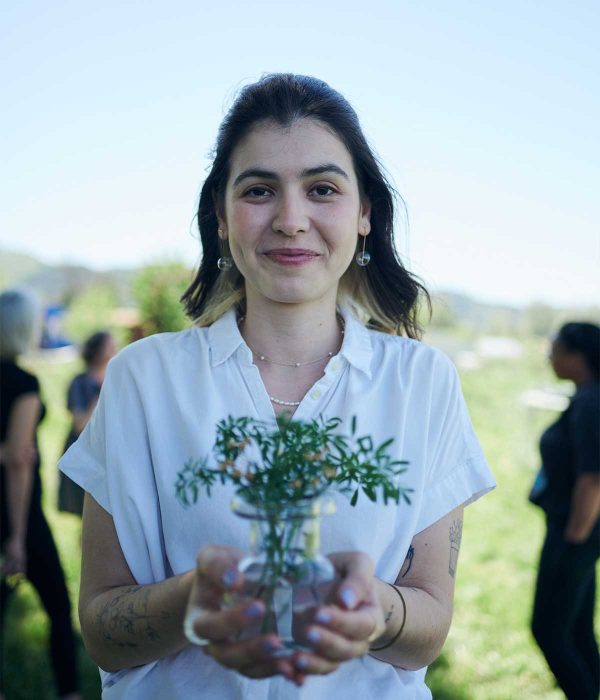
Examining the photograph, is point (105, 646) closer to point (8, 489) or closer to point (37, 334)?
point (8, 489)

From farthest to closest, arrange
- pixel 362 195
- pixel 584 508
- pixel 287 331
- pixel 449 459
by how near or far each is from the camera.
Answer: pixel 584 508 < pixel 362 195 < pixel 287 331 < pixel 449 459

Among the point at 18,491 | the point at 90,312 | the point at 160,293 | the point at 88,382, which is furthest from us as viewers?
the point at 90,312

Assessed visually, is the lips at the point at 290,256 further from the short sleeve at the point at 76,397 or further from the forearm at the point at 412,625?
the short sleeve at the point at 76,397

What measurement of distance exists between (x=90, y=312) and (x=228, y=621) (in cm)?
1774

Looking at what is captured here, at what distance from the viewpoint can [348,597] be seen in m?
1.06

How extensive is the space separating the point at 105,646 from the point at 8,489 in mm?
2404

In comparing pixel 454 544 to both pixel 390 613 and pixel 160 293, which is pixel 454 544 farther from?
pixel 160 293

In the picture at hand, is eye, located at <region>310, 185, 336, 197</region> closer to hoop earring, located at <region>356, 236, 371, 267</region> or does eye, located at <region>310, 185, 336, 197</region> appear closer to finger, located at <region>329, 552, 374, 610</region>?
hoop earring, located at <region>356, 236, 371, 267</region>

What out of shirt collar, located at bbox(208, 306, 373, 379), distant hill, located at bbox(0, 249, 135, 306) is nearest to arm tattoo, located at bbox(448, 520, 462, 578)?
shirt collar, located at bbox(208, 306, 373, 379)

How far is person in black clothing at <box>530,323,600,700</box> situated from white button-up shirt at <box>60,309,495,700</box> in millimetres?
1989

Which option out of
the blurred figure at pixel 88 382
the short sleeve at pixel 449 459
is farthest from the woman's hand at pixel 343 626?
the blurred figure at pixel 88 382

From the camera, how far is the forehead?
64.1 inches

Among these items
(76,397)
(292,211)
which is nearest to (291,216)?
(292,211)

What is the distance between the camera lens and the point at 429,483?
5.36ft
